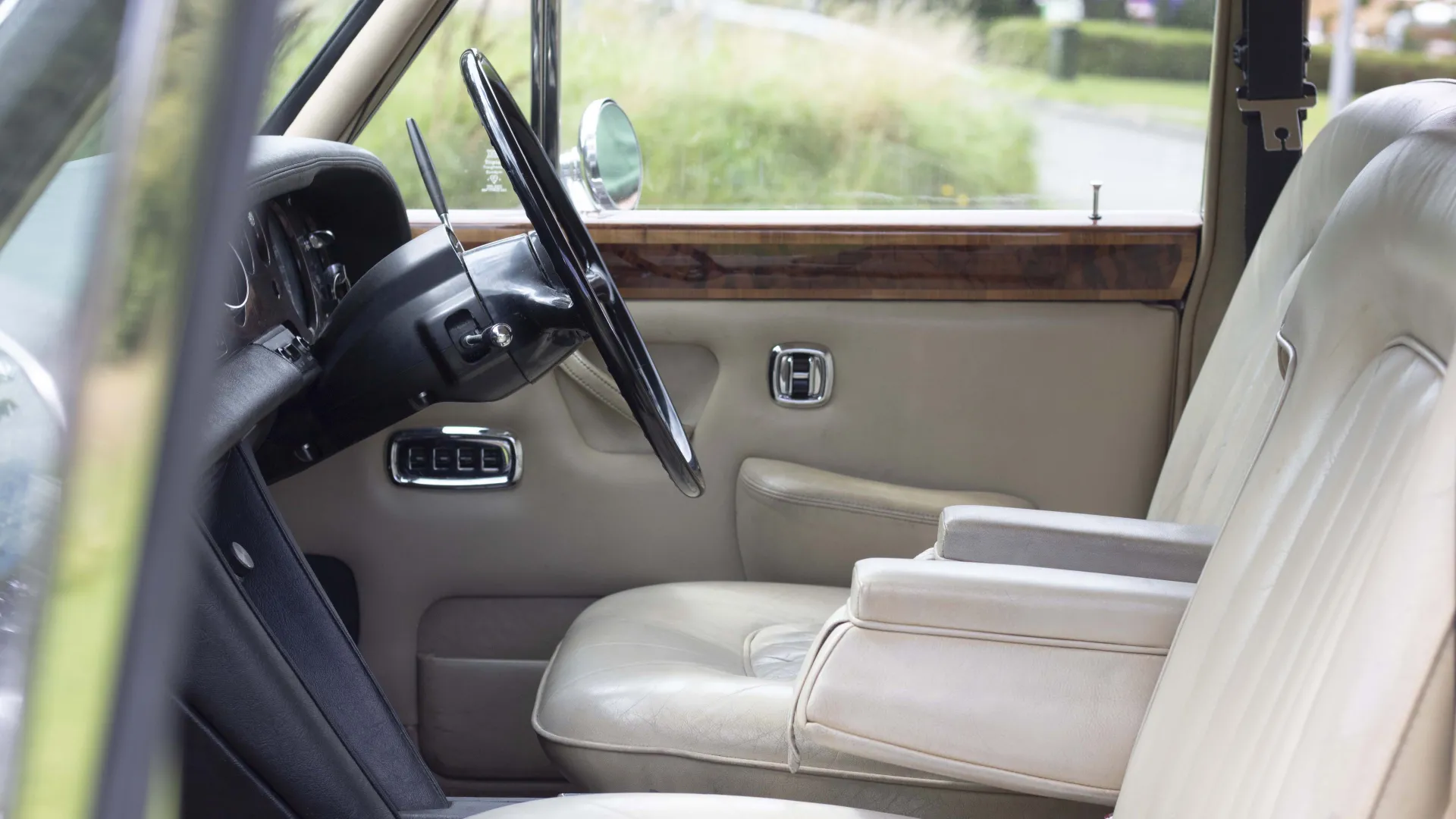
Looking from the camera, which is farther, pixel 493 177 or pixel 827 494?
pixel 493 177

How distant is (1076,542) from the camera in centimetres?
122

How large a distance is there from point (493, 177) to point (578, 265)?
1.96 ft

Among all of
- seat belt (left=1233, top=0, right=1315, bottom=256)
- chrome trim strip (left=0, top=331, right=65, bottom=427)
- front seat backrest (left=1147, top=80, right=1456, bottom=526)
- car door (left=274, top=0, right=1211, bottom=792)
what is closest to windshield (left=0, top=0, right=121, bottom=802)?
chrome trim strip (left=0, top=331, right=65, bottom=427)

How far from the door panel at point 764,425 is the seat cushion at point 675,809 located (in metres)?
0.82

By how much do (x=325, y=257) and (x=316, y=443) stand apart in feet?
0.74

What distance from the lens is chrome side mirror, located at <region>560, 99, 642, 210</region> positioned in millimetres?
1753

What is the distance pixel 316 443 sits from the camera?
5.01ft

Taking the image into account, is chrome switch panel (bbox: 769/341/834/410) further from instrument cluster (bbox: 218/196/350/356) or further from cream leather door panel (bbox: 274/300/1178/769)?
instrument cluster (bbox: 218/196/350/356)

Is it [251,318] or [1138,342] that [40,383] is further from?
[1138,342]

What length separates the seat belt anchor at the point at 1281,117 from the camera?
5.87 feet

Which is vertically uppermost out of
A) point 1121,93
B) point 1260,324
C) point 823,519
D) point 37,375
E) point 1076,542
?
point 37,375

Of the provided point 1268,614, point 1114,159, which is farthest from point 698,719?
point 1114,159

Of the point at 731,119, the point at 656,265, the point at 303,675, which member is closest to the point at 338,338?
the point at 303,675

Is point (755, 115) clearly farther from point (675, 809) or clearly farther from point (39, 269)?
point (39, 269)
